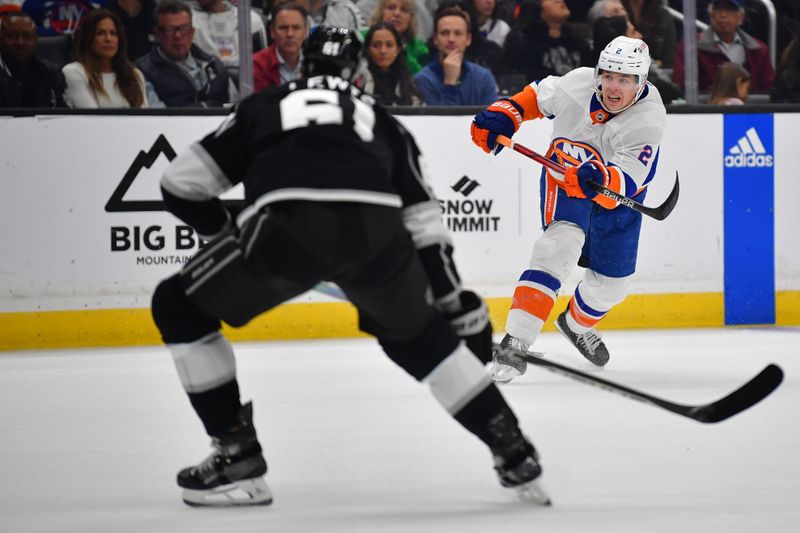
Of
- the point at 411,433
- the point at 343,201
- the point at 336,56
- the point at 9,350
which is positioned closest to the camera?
the point at 343,201

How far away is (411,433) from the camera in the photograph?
3.08 m

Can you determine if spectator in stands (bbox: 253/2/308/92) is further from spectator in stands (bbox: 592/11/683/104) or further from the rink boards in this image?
spectator in stands (bbox: 592/11/683/104)

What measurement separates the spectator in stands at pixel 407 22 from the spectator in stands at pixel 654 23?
101cm

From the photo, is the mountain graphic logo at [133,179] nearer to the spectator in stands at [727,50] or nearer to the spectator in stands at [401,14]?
the spectator in stands at [401,14]

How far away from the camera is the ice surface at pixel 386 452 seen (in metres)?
2.22

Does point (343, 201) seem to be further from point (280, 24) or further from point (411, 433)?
point (280, 24)

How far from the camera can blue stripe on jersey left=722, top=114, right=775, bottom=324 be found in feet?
17.7

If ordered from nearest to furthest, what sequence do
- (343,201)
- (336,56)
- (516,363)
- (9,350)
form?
(343,201) → (336,56) → (516,363) → (9,350)

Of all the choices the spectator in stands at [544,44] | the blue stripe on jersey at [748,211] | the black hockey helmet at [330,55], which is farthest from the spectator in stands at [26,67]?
the blue stripe on jersey at [748,211]

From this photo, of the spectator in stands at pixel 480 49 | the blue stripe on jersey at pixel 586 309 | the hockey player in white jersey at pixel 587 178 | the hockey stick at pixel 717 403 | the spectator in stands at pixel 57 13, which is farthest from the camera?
the spectator in stands at pixel 480 49

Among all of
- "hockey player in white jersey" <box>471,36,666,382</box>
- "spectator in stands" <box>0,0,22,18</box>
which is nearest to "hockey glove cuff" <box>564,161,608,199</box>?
"hockey player in white jersey" <box>471,36,666,382</box>

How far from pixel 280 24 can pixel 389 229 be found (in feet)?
10.4

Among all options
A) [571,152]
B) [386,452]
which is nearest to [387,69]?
[571,152]

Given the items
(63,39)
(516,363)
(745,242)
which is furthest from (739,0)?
(63,39)
